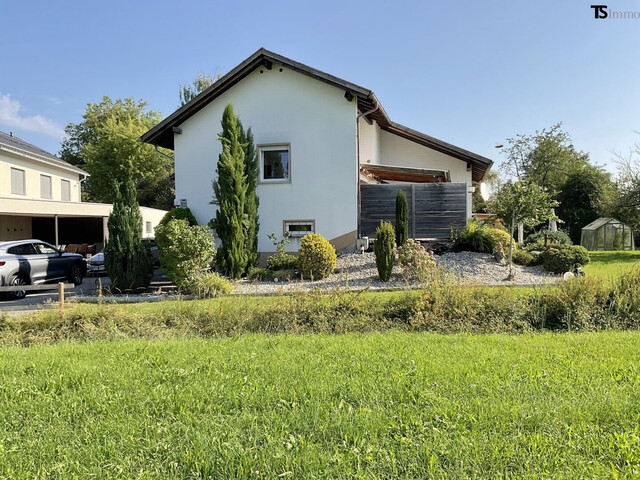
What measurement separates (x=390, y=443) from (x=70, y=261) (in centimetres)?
1492

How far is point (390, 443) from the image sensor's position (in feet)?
8.55

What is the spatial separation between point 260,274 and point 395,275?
14.6 ft

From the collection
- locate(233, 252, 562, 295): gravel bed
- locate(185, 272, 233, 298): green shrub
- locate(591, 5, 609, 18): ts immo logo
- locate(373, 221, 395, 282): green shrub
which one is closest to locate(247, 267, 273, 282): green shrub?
locate(233, 252, 562, 295): gravel bed

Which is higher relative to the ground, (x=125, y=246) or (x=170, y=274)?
(x=125, y=246)

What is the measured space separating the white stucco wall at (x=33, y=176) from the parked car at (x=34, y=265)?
488 inches

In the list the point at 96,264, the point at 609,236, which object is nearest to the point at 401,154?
the point at 96,264

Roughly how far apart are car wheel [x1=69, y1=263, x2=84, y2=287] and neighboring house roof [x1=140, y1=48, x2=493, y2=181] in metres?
6.33

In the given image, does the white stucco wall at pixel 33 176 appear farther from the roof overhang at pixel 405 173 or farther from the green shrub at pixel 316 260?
the roof overhang at pixel 405 173

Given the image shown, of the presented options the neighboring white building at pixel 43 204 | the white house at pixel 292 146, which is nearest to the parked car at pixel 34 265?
the neighboring white building at pixel 43 204

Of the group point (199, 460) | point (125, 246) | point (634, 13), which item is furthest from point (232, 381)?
point (634, 13)

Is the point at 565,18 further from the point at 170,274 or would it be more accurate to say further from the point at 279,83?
the point at 170,274

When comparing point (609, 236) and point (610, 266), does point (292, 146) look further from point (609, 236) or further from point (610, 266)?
point (609, 236)

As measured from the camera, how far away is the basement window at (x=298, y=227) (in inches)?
600

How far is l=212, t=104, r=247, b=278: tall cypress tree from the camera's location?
38.5 ft
